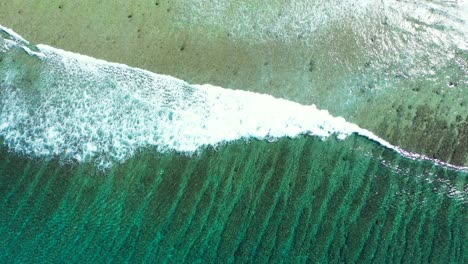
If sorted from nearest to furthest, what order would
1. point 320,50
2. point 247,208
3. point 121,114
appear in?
1. point 247,208
2. point 320,50
3. point 121,114

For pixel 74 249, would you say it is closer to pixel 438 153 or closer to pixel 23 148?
pixel 23 148

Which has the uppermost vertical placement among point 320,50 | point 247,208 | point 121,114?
point 320,50

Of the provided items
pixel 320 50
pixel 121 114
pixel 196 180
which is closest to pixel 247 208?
pixel 196 180

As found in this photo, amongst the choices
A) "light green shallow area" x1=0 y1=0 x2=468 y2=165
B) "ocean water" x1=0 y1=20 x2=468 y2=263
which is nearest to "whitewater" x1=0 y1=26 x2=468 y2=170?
"ocean water" x1=0 y1=20 x2=468 y2=263

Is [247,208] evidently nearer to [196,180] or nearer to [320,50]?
[196,180]

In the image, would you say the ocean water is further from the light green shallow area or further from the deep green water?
the light green shallow area

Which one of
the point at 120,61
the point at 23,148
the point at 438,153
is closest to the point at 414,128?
the point at 438,153
